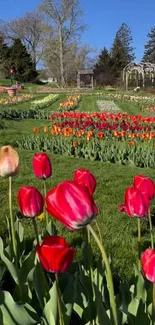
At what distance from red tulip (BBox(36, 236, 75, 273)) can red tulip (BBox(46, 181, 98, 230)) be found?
3.9 inches

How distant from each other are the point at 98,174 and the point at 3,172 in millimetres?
3884

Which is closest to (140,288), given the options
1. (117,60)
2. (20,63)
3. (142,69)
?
(142,69)

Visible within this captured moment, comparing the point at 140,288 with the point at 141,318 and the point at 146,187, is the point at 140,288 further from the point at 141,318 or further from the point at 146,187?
the point at 146,187

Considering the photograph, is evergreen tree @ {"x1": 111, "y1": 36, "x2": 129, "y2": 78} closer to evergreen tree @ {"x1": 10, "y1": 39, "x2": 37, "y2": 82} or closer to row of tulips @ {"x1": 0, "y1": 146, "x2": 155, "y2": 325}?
evergreen tree @ {"x1": 10, "y1": 39, "x2": 37, "y2": 82}

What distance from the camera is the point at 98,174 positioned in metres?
5.29

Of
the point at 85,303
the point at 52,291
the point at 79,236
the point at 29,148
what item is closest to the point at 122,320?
the point at 85,303

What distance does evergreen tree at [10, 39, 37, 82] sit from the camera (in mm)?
45969

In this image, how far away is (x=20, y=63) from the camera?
46125mm

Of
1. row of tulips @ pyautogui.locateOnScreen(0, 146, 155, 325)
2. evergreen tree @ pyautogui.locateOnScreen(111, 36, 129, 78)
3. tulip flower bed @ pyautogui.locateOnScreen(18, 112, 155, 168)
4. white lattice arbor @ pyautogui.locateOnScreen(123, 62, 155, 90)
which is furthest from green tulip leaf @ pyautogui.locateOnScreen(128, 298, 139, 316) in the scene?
evergreen tree @ pyautogui.locateOnScreen(111, 36, 129, 78)

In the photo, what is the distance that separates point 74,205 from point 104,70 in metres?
50.3

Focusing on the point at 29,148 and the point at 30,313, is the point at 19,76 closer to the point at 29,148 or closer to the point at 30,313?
the point at 29,148

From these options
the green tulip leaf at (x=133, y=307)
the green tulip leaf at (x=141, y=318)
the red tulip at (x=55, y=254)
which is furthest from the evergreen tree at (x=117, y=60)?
the red tulip at (x=55, y=254)

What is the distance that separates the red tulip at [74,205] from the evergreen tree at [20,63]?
46448 millimetres

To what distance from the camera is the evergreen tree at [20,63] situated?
4597 centimetres
